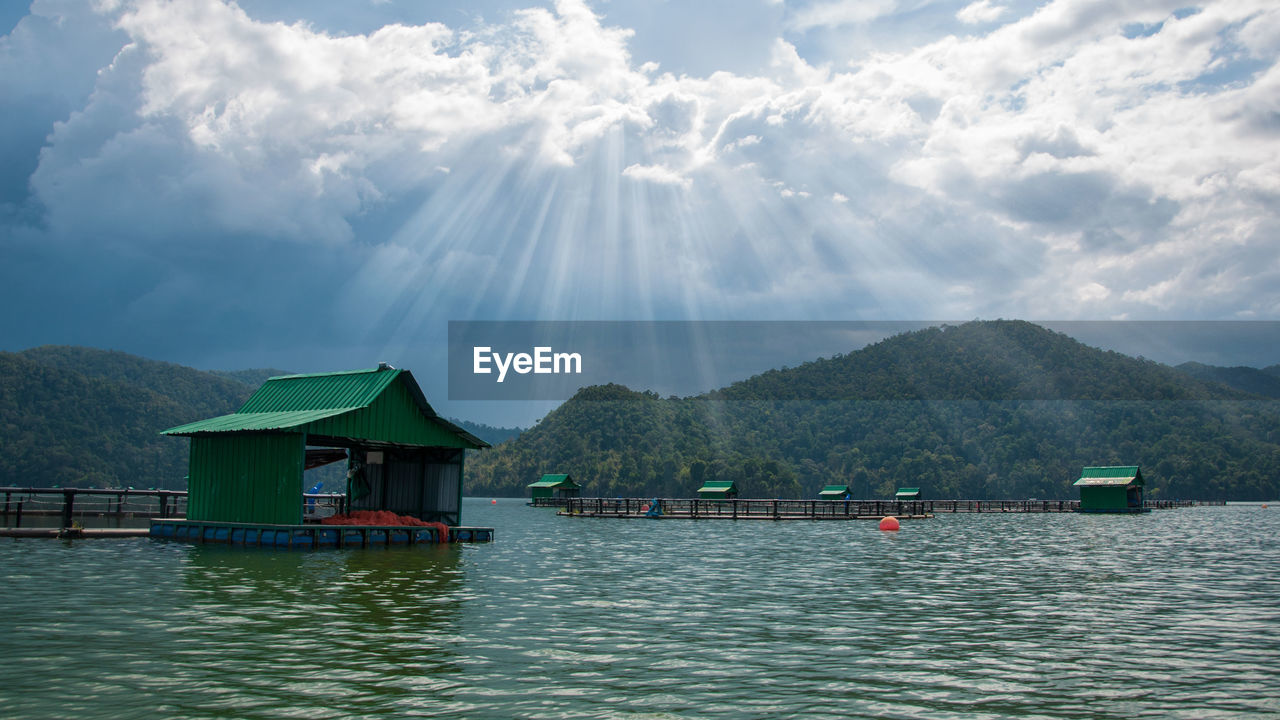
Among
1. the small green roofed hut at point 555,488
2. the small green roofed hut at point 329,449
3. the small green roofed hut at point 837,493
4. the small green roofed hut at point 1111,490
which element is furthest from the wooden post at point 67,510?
the small green roofed hut at point 1111,490

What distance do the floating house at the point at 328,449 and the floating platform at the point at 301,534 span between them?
0.51m

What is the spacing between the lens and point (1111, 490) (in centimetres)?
11188

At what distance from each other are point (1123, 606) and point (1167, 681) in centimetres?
1037

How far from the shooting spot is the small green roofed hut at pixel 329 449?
4109 cm

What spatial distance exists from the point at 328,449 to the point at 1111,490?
96.4 meters

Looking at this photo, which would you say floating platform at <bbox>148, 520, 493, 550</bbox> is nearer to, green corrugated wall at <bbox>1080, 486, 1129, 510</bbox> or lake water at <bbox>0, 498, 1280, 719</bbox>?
lake water at <bbox>0, 498, 1280, 719</bbox>

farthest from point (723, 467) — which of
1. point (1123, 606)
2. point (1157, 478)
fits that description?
point (1123, 606)

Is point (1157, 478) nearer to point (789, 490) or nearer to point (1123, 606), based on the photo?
point (789, 490)

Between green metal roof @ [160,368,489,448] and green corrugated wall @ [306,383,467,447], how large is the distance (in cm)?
18

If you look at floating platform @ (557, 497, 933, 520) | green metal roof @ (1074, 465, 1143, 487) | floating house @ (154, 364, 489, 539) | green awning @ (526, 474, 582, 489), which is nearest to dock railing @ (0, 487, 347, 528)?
floating house @ (154, 364, 489, 539)

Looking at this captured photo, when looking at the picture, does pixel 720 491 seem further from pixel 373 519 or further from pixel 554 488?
pixel 373 519

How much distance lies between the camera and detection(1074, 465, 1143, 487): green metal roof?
111188 millimetres

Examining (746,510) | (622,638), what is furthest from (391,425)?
(746,510)

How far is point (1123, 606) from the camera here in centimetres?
2434
